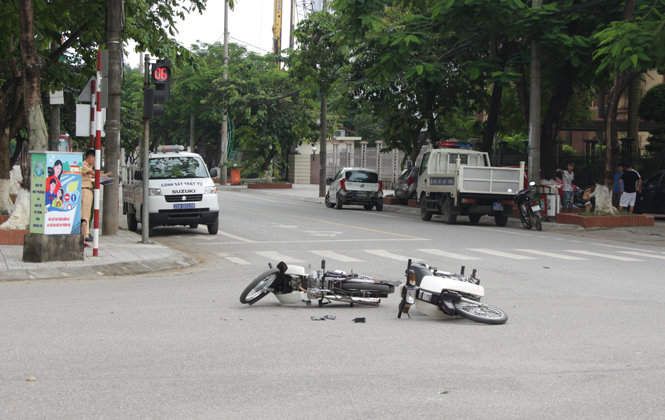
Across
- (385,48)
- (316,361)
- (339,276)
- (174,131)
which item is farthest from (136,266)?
(174,131)

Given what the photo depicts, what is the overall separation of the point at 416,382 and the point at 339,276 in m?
2.96

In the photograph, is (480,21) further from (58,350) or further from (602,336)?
(58,350)

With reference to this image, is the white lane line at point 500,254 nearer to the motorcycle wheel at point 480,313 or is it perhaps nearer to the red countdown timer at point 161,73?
the motorcycle wheel at point 480,313

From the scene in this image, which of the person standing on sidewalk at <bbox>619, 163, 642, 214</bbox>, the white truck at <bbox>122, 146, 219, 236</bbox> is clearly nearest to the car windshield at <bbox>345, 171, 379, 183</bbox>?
the person standing on sidewalk at <bbox>619, 163, 642, 214</bbox>

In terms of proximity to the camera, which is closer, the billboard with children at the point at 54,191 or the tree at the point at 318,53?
the billboard with children at the point at 54,191

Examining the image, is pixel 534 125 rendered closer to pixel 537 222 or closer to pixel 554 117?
pixel 554 117

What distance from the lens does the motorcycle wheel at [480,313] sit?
7.21 metres

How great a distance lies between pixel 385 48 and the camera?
21.6m

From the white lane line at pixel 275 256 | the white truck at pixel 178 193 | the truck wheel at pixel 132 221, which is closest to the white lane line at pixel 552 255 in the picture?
the white lane line at pixel 275 256

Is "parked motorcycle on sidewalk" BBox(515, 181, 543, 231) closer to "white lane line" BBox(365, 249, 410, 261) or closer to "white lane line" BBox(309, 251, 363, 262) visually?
"white lane line" BBox(365, 249, 410, 261)

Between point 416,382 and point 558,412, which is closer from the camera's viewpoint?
point 558,412

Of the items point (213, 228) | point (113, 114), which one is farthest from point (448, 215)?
point (113, 114)

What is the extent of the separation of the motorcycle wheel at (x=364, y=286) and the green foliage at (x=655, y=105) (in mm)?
25706

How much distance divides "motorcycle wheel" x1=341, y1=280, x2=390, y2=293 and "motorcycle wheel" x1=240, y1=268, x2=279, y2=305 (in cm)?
77
